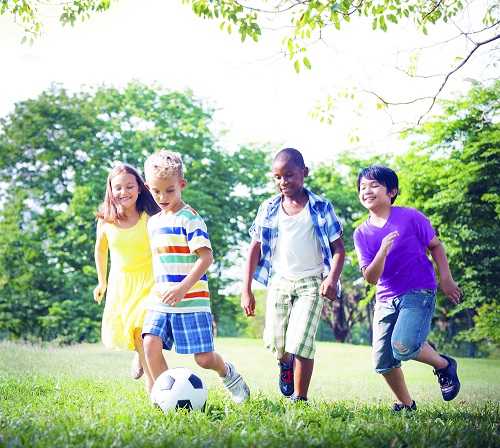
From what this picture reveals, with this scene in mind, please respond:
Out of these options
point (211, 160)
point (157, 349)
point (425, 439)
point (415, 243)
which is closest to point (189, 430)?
point (157, 349)

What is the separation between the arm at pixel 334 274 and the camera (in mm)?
4930

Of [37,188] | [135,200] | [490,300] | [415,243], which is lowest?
[490,300]

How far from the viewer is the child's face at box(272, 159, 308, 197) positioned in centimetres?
511

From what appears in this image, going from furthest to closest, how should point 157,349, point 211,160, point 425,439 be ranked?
point 211,160 < point 157,349 < point 425,439

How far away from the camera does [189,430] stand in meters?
3.95

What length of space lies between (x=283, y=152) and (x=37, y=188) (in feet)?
65.0

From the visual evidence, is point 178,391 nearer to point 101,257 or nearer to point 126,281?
point 126,281

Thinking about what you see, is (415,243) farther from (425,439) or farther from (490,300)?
(490,300)

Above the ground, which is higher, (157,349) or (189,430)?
(157,349)

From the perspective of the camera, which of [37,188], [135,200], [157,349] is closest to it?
[157,349]

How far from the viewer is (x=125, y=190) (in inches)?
215

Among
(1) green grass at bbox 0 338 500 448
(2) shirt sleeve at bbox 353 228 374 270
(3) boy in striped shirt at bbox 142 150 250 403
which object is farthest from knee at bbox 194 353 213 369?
(2) shirt sleeve at bbox 353 228 374 270

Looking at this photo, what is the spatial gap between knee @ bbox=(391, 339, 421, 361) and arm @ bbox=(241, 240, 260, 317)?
1.13m

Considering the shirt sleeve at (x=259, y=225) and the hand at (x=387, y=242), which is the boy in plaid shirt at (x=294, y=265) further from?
the hand at (x=387, y=242)
